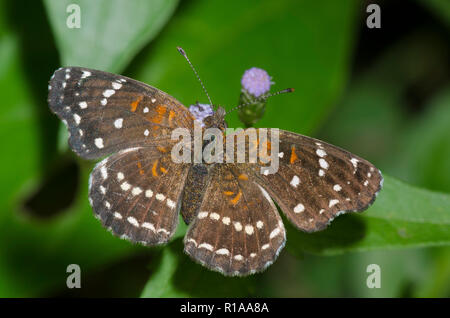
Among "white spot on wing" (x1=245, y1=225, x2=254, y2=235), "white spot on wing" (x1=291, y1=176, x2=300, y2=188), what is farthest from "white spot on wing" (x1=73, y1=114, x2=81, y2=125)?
"white spot on wing" (x1=291, y1=176, x2=300, y2=188)

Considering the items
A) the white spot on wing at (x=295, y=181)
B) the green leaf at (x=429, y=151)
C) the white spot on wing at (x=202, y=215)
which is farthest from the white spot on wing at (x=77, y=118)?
the green leaf at (x=429, y=151)

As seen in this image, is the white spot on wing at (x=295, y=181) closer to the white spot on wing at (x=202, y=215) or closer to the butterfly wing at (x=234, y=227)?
the butterfly wing at (x=234, y=227)

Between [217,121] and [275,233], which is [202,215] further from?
[217,121]

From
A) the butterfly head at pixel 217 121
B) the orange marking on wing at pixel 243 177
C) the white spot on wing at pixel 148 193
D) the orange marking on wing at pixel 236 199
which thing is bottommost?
the white spot on wing at pixel 148 193

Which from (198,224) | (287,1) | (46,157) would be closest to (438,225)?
(198,224)

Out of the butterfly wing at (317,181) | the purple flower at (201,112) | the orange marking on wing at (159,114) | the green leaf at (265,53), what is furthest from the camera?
the green leaf at (265,53)

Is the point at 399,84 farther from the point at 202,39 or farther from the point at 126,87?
the point at 126,87
